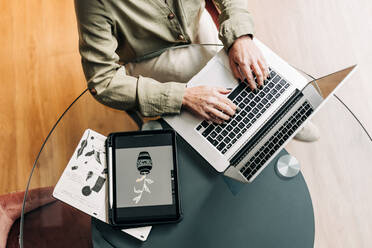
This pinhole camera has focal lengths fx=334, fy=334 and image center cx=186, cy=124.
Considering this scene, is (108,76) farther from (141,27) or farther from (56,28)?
(56,28)

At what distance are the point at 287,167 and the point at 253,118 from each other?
20cm

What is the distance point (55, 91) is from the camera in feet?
6.03

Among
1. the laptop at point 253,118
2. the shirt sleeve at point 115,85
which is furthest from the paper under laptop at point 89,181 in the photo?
the laptop at point 253,118

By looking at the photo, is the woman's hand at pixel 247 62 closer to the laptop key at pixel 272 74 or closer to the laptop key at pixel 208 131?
the laptop key at pixel 272 74

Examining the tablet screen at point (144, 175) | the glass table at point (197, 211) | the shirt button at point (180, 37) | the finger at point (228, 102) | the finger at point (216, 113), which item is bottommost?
the glass table at point (197, 211)

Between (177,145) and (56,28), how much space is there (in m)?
1.29

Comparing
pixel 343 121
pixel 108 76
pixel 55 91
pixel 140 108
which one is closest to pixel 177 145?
pixel 140 108

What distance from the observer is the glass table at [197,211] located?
3.28 ft

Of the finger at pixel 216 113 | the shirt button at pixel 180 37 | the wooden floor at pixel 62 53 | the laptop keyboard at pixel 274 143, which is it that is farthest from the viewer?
the wooden floor at pixel 62 53

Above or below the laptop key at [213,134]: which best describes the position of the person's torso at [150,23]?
above

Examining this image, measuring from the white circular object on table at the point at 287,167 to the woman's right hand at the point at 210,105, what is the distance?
0.75 ft

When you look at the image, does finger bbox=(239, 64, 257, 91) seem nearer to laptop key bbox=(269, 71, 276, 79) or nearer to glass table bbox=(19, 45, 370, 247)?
laptop key bbox=(269, 71, 276, 79)

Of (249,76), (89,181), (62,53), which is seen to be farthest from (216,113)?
(62,53)

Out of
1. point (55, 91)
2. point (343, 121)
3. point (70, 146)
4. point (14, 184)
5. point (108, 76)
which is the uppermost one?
point (108, 76)
